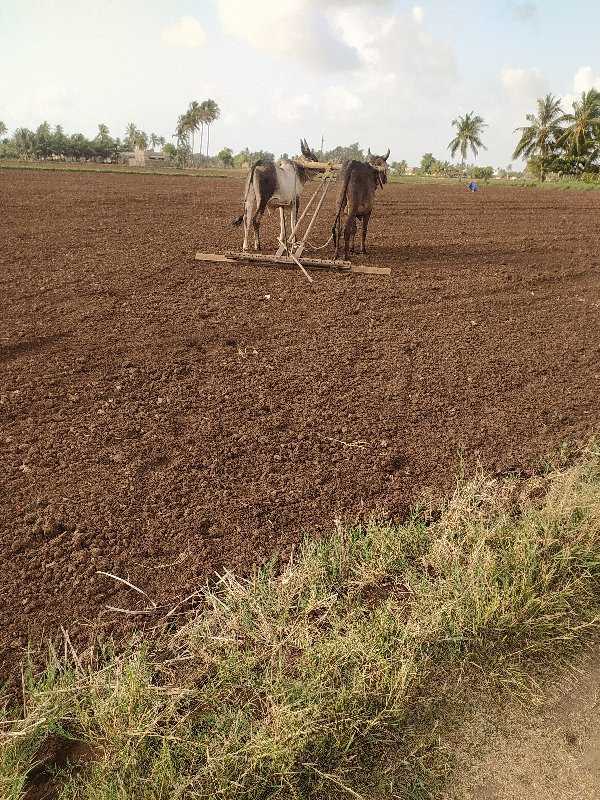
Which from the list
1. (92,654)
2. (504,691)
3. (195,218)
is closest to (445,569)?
(504,691)

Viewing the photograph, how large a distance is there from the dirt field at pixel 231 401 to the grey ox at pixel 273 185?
105cm

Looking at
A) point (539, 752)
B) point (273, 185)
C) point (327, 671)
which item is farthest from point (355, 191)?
point (539, 752)

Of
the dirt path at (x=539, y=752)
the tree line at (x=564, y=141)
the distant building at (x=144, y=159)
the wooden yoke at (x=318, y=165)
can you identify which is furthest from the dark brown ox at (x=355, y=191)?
the distant building at (x=144, y=159)

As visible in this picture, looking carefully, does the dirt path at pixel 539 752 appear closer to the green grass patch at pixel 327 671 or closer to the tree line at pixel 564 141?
the green grass patch at pixel 327 671

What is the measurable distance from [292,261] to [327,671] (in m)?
7.43

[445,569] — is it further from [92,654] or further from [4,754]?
[4,754]

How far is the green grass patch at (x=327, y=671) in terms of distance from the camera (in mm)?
2102

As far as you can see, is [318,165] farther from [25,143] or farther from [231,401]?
[25,143]

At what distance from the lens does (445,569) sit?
10.4ft

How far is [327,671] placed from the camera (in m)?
2.39

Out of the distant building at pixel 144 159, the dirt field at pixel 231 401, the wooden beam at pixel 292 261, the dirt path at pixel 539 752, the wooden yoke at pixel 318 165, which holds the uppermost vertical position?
the distant building at pixel 144 159

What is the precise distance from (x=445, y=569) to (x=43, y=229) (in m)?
11.9

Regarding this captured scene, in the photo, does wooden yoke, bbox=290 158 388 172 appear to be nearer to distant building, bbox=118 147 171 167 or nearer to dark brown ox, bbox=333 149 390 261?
dark brown ox, bbox=333 149 390 261

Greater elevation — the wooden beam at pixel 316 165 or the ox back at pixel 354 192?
the wooden beam at pixel 316 165
